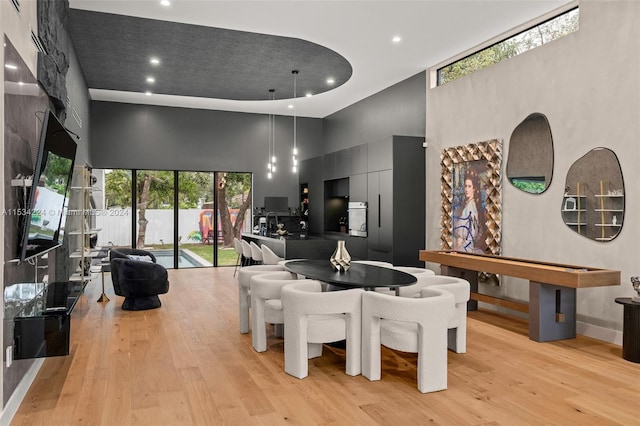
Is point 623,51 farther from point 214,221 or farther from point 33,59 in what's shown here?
point 214,221

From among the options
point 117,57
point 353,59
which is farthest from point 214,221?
point 353,59

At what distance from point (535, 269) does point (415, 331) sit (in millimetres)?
1983

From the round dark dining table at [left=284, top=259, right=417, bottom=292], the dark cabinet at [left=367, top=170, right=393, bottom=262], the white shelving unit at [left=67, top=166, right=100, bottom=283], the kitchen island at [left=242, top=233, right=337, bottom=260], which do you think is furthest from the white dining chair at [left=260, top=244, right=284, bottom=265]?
the white shelving unit at [left=67, top=166, right=100, bottom=283]

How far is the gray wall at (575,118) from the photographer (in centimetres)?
468

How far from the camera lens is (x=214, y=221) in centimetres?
1098

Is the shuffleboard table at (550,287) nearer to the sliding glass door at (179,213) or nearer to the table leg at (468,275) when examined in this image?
the table leg at (468,275)

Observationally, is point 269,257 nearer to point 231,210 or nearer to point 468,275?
point 468,275

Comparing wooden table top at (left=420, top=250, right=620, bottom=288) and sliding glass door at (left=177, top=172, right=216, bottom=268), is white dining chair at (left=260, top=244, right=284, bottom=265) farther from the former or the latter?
sliding glass door at (left=177, top=172, right=216, bottom=268)

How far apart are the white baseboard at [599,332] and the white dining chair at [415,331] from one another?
7.60 feet

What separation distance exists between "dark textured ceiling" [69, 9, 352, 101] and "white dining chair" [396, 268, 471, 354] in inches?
153

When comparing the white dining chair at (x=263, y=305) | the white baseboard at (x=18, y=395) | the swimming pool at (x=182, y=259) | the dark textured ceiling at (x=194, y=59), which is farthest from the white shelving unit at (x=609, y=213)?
the swimming pool at (x=182, y=259)

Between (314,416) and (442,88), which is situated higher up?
(442,88)

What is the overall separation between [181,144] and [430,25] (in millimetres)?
6528

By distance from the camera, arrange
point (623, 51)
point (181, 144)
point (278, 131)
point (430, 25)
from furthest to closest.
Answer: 1. point (278, 131)
2. point (181, 144)
3. point (430, 25)
4. point (623, 51)
